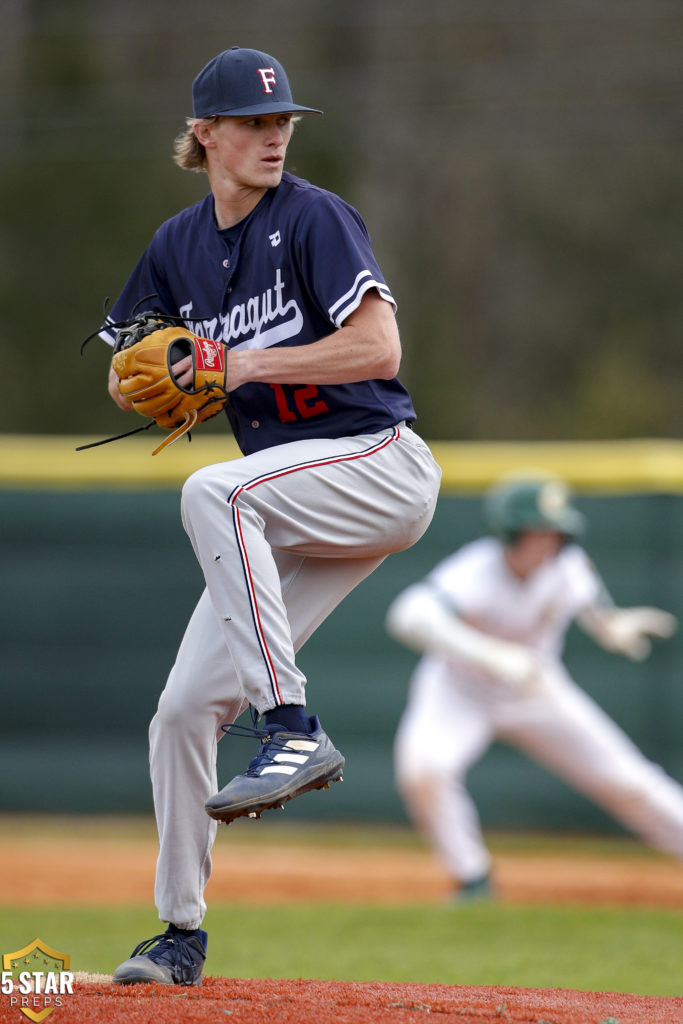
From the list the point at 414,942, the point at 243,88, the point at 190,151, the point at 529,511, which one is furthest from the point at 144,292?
the point at 529,511

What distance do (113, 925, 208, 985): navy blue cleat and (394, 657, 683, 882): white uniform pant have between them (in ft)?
13.1

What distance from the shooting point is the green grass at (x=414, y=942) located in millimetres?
5844

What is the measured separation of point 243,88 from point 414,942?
4.56 metres

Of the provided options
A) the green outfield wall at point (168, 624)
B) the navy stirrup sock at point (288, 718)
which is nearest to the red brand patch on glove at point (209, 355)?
the navy stirrup sock at point (288, 718)

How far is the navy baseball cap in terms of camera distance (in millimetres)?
3488

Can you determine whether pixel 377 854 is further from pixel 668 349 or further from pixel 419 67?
pixel 668 349

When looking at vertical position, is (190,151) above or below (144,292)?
above

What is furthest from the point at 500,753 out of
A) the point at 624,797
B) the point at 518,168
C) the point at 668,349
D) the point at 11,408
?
the point at 518,168

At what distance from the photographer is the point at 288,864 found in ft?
29.5

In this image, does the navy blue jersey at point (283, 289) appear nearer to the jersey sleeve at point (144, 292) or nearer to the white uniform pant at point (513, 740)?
the jersey sleeve at point (144, 292)

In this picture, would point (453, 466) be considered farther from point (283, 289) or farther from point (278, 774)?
point (278, 774)

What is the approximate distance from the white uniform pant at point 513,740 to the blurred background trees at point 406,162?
11.0m

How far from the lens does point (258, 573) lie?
3350 millimetres

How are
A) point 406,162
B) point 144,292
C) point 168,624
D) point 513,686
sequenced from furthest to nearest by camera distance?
point 406,162, point 168,624, point 513,686, point 144,292
